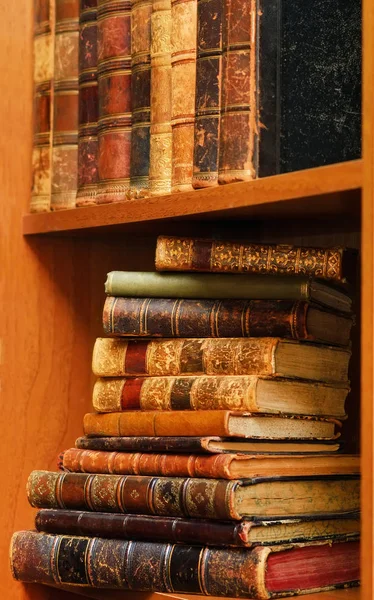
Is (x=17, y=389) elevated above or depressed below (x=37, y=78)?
below

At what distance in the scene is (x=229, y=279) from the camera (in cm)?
119

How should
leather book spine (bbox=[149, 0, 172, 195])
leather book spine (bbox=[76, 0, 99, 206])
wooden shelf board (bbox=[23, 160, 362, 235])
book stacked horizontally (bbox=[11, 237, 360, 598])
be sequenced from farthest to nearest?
leather book spine (bbox=[76, 0, 99, 206])
leather book spine (bbox=[149, 0, 172, 195])
book stacked horizontally (bbox=[11, 237, 360, 598])
wooden shelf board (bbox=[23, 160, 362, 235])

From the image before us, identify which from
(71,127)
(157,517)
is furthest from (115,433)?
(71,127)

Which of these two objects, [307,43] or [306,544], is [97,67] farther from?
[306,544]

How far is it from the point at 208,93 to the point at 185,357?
0.94 ft

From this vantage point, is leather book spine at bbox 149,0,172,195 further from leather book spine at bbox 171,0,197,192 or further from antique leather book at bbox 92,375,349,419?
antique leather book at bbox 92,375,349,419

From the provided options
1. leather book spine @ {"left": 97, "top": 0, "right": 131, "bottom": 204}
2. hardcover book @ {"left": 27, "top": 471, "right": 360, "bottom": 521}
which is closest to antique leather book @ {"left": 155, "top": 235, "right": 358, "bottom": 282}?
leather book spine @ {"left": 97, "top": 0, "right": 131, "bottom": 204}

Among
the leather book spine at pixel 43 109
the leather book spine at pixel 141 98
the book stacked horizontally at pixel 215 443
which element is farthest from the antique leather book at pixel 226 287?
the leather book spine at pixel 43 109

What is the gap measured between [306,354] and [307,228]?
7.2 inches

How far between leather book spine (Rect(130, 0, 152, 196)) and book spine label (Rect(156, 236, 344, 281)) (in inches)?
3.5

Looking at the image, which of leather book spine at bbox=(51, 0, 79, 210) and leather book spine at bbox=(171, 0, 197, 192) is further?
leather book spine at bbox=(51, 0, 79, 210)

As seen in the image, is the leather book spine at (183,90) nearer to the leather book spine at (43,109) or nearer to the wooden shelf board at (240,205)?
the wooden shelf board at (240,205)

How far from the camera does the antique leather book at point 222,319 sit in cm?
115

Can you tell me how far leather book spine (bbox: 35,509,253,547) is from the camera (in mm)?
1087
